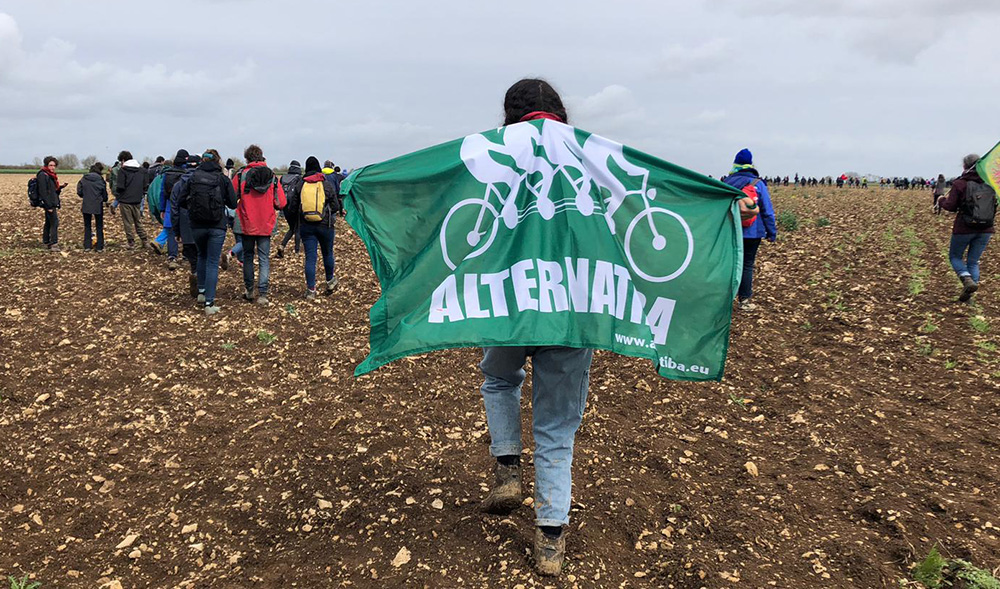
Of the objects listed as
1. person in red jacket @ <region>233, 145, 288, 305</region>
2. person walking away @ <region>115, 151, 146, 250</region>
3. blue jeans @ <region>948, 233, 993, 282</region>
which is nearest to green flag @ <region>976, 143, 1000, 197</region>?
blue jeans @ <region>948, 233, 993, 282</region>

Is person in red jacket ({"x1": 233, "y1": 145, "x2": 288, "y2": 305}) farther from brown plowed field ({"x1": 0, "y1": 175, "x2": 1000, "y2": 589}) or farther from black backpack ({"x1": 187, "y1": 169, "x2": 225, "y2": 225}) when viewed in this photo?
brown plowed field ({"x1": 0, "y1": 175, "x2": 1000, "y2": 589})

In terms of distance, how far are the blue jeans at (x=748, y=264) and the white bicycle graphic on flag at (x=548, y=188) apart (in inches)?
265

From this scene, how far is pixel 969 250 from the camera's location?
1016 centimetres

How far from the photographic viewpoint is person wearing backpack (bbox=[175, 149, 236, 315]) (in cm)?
955

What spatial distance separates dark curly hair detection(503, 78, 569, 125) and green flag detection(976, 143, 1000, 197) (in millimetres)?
8097

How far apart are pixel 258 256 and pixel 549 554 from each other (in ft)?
27.9

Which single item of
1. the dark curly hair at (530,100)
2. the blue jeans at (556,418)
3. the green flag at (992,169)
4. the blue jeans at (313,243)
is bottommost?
the blue jeans at (556,418)

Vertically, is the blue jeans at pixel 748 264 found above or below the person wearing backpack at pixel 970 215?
below

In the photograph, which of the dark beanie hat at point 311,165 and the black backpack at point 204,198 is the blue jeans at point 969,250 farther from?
the black backpack at point 204,198

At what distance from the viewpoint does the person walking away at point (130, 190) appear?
14.3m

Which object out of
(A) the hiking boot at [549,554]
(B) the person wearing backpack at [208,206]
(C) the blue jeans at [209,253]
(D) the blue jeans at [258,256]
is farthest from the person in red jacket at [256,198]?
(A) the hiking boot at [549,554]

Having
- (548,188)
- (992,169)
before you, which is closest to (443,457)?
(548,188)

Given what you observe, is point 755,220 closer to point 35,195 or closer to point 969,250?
point 969,250

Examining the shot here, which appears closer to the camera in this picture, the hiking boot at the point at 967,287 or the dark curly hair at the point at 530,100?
the dark curly hair at the point at 530,100
